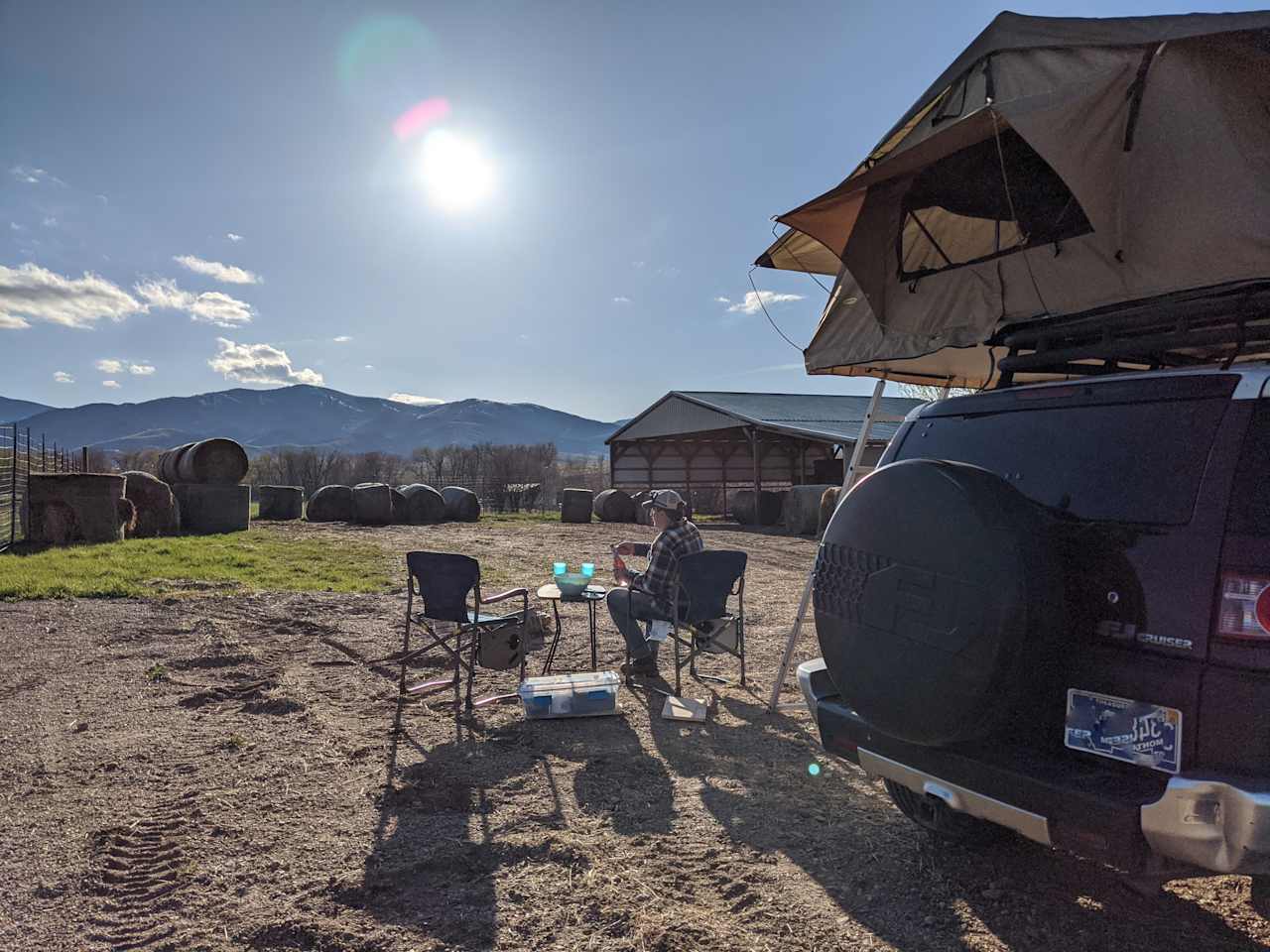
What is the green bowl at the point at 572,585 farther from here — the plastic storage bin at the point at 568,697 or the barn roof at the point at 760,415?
the barn roof at the point at 760,415

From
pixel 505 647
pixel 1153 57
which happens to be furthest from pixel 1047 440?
pixel 505 647

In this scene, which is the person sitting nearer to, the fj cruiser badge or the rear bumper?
the rear bumper

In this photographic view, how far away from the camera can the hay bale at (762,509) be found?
2414cm

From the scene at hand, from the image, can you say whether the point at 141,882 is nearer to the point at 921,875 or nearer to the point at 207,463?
the point at 921,875

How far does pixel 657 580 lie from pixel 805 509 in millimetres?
15642

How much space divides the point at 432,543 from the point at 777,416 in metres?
15.5

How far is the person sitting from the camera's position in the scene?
5.38 m

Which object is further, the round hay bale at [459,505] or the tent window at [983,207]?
the round hay bale at [459,505]

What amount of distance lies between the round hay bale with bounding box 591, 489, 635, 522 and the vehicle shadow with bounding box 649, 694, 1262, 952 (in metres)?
21.2

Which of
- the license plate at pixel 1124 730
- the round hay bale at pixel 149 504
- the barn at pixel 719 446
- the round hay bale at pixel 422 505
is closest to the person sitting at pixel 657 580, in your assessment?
the license plate at pixel 1124 730

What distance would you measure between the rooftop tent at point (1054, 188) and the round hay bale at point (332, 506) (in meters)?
19.7

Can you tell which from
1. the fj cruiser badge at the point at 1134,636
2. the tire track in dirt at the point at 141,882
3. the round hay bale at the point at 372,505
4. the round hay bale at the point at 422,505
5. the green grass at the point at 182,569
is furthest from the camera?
the round hay bale at the point at 422,505

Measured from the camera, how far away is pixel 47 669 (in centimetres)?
580

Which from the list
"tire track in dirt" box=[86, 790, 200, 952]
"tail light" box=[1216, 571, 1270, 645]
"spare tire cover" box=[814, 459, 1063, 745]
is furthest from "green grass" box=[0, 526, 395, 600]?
"tail light" box=[1216, 571, 1270, 645]
